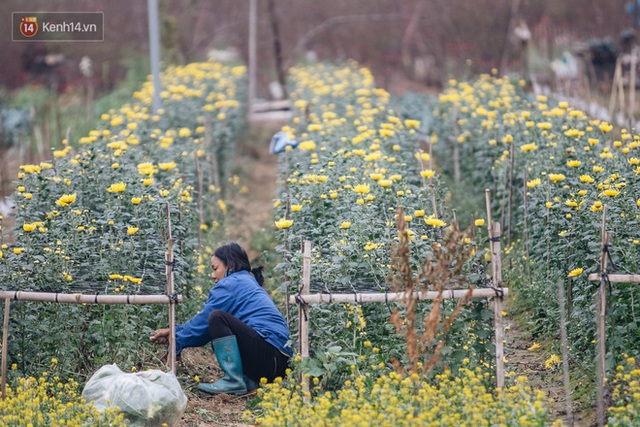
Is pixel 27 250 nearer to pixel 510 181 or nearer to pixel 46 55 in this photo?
pixel 510 181

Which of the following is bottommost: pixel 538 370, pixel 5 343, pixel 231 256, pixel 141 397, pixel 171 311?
pixel 538 370

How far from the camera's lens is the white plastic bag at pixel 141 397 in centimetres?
545

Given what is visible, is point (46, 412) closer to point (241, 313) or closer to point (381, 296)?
point (241, 313)

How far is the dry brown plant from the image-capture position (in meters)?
5.27

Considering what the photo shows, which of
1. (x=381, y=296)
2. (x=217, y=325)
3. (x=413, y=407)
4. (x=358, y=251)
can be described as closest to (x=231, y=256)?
(x=217, y=325)

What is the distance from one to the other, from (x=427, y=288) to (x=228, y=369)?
5.29 ft

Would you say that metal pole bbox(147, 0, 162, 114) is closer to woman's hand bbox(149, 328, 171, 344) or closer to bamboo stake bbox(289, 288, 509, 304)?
woman's hand bbox(149, 328, 171, 344)

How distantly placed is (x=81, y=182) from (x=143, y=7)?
1758 centimetres

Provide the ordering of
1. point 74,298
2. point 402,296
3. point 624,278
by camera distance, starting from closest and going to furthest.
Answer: point 624,278 → point 402,296 → point 74,298

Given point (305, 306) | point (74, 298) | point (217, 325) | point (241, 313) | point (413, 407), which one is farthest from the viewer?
point (241, 313)

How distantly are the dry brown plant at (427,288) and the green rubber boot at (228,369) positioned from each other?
1.14 metres

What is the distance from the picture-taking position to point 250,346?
6234 millimetres

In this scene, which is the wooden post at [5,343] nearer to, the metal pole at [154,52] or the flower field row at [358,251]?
the flower field row at [358,251]

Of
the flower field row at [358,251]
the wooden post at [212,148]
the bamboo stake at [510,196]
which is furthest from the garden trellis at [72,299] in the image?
the wooden post at [212,148]
